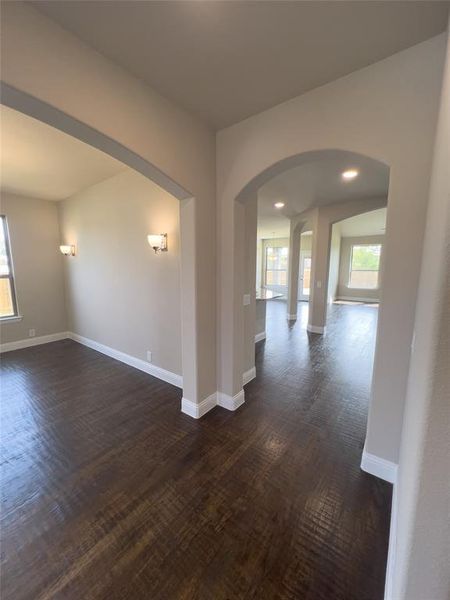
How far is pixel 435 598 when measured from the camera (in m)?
0.67

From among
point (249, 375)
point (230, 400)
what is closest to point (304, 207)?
point (249, 375)

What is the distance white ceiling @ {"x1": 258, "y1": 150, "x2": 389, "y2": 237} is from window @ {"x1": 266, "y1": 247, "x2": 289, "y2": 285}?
220 inches

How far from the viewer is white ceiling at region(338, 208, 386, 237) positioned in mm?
7080

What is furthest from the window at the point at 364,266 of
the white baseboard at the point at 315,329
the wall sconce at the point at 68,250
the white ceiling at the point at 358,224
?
the wall sconce at the point at 68,250

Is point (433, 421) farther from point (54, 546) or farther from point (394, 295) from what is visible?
point (54, 546)

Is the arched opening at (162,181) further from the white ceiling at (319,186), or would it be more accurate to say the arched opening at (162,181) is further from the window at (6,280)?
the window at (6,280)

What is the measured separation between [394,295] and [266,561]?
183cm

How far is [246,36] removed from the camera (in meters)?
1.46

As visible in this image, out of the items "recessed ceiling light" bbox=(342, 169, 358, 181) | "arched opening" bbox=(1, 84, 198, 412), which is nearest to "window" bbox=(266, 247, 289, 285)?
"recessed ceiling light" bbox=(342, 169, 358, 181)

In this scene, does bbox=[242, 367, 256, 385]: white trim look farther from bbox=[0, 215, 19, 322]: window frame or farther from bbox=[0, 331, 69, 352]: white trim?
bbox=[0, 215, 19, 322]: window frame

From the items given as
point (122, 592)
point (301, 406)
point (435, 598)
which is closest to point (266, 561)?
point (122, 592)

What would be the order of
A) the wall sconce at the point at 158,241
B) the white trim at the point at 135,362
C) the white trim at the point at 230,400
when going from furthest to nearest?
1. the white trim at the point at 135,362
2. the wall sconce at the point at 158,241
3. the white trim at the point at 230,400

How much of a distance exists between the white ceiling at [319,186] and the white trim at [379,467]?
2.84 meters

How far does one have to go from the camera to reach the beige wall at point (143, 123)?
50.3 inches
